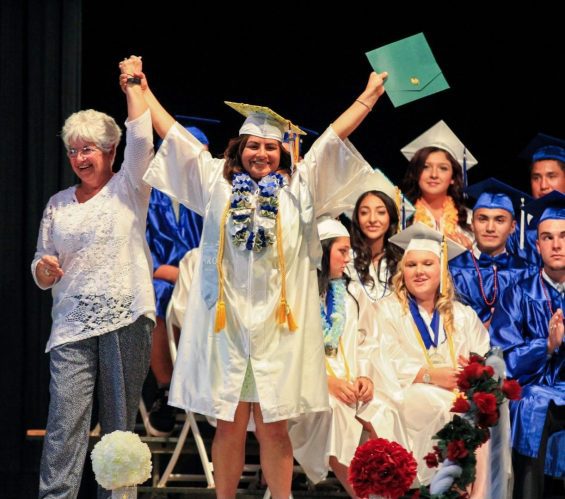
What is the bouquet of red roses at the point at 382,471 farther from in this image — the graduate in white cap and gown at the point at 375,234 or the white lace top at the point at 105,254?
the graduate in white cap and gown at the point at 375,234

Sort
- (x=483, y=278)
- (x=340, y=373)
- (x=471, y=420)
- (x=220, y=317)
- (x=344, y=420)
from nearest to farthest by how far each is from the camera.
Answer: (x=471, y=420)
(x=220, y=317)
(x=344, y=420)
(x=340, y=373)
(x=483, y=278)

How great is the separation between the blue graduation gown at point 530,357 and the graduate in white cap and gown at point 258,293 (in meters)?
1.13

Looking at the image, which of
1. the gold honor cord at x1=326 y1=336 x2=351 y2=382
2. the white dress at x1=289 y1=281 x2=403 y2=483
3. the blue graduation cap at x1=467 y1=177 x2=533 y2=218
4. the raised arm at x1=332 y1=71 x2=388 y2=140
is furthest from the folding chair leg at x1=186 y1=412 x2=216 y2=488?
the blue graduation cap at x1=467 y1=177 x2=533 y2=218

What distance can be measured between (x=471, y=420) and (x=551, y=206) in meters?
1.81

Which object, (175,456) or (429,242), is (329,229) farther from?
(175,456)

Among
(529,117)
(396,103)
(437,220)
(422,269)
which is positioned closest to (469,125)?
(529,117)

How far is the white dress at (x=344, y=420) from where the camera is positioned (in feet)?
16.0

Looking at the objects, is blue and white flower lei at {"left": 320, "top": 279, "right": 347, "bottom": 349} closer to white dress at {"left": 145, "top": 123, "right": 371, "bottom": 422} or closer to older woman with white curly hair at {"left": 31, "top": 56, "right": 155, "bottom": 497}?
white dress at {"left": 145, "top": 123, "right": 371, "bottom": 422}

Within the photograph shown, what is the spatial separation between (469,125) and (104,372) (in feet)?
11.4

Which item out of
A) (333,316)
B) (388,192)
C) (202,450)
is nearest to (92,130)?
(333,316)

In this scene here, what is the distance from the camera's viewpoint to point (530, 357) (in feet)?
16.5

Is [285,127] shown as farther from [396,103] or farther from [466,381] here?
[466,381]

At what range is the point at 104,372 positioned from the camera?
4.30 meters

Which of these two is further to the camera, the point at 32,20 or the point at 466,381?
the point at 32,20
